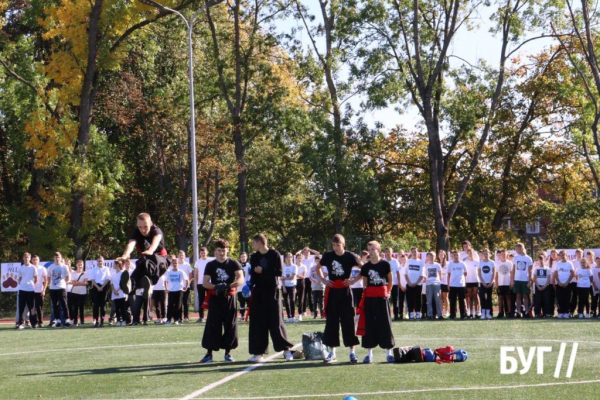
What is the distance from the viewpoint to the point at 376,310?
1504 cm

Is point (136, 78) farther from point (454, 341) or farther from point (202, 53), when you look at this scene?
point (454, 341)

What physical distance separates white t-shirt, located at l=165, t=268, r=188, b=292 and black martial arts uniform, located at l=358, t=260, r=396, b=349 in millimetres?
12881

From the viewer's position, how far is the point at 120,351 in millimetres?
18000

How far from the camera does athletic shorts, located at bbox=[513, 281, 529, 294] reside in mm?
26391

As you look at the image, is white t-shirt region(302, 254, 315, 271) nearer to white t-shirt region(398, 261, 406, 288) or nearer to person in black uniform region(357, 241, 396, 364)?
white t-shirt region(398, 261, 406, 288)

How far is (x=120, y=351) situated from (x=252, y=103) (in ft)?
92.7

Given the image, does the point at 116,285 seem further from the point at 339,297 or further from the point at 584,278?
the point at 339,297

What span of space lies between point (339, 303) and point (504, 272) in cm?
1244

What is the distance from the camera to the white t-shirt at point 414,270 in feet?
87.7

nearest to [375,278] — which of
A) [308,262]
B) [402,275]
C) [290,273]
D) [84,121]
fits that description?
[290,273]

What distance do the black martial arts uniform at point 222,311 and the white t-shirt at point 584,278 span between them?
1370 centimetres

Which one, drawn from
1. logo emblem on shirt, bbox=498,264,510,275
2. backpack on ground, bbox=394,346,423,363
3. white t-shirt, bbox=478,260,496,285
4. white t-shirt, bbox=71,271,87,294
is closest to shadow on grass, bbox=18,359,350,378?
backpack on ground, bbox=394,346,423,363

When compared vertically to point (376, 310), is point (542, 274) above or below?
above

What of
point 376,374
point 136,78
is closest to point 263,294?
point 376,374
